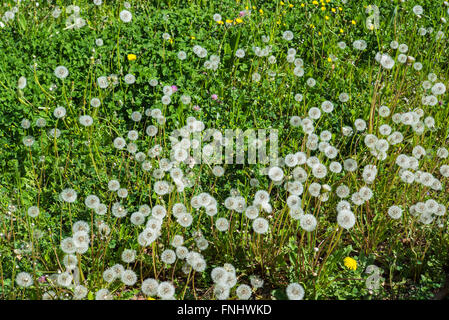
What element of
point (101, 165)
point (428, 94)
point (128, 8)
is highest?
point (128, 8)

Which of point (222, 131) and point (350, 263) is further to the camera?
point (222, 131)

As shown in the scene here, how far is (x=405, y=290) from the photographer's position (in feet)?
7.72

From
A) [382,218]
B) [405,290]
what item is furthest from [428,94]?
[405,290]

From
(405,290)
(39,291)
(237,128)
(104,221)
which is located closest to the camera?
(39,291)

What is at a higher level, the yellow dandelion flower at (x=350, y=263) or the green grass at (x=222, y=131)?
the green grass at (x=222, y=131)

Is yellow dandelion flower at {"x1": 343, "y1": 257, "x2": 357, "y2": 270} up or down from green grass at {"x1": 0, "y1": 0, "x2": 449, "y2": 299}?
down

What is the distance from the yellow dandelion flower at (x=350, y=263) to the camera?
2369 millimetres

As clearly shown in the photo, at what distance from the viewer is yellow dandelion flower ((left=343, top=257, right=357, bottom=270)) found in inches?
93.3

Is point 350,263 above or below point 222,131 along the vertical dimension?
below

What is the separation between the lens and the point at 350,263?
7.79 ft

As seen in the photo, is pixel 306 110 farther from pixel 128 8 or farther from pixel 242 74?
pixel 128 8
